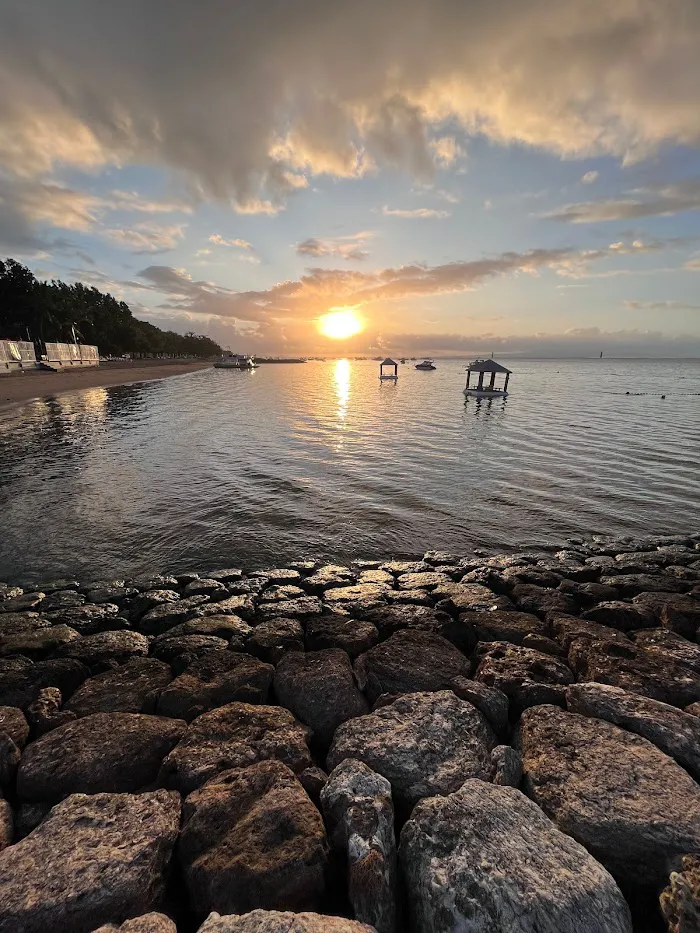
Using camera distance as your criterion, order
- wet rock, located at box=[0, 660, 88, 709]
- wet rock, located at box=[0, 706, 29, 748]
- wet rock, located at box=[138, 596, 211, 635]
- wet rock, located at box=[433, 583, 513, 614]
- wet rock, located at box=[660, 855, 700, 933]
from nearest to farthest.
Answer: wet rock, located at box=[660, 855, 700, 933], wet rock, located at box=[0, 706, 29, 748], wet rock, located at box=[0, 660, 88, 709], wet rock, located at box=[138, 596, 211, 635], wet rock, located at box=[433, 583, 513, 614]

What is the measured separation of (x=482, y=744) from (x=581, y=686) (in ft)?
4.54

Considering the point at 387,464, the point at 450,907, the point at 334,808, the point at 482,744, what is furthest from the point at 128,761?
the point at 387,464

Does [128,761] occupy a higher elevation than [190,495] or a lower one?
higher

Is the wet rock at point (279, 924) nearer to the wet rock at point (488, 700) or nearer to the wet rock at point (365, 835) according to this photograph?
the wet rock at point (365, 835)

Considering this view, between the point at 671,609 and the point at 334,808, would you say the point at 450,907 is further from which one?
the point at 671,609

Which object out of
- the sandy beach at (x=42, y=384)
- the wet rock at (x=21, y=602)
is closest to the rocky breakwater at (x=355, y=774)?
the wet rock at (x=21, y=602)

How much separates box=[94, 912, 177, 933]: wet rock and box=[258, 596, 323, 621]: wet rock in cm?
472

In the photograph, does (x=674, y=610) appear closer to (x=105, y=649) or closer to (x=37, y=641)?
(x=105, y=649)

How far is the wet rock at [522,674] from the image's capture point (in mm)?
4316

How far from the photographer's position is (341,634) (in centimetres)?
604

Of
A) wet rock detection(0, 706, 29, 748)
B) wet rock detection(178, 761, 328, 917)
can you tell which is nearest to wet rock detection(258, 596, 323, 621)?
wet rock detection(0, 706, 29, 748)

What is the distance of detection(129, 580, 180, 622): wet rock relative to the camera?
7.30 meters

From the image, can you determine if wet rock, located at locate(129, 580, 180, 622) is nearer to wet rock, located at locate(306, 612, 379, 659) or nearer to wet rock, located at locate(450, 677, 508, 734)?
wet rock, located at locate(306, 612, 379, 659)

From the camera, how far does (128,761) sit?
11.9 ft
